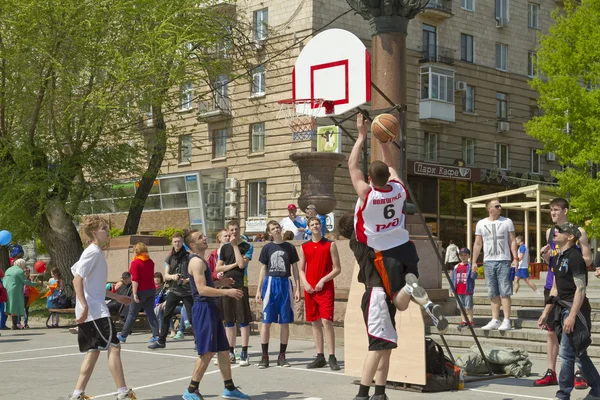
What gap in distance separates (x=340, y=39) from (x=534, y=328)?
5159mm

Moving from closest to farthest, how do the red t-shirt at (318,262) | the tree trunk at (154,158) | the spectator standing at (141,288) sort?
the red t-shirt at (318,262) → the spectator standing at (141,288) → the tree trunk at (154,158)

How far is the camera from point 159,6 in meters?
20.8

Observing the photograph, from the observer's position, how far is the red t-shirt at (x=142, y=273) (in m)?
15.4

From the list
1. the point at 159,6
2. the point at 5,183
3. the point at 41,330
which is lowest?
the point at 41,330

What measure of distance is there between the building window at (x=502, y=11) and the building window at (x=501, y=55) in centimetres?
124

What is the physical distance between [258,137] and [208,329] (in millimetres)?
33955

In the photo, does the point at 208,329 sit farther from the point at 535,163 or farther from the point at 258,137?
the point at 535,163

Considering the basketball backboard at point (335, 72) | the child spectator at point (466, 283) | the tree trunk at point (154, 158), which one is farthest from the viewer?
the tree trunk at point (154, 158)

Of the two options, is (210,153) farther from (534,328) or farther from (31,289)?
(534,328)

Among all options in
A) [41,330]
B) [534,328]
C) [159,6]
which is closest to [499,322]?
[534,328]

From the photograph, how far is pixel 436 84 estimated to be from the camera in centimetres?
4322

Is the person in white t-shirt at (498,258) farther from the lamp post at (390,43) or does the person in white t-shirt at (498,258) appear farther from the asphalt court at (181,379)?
the lamp post at (390,43)

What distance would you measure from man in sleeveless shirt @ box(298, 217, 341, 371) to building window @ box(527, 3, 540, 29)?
4039 cm

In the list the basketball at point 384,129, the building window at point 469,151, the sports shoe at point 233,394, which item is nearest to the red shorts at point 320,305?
the sports shoe at point 233,394
